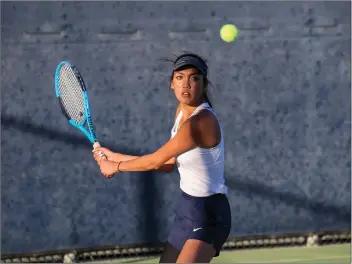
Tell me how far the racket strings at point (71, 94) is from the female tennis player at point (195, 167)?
954 millimetres

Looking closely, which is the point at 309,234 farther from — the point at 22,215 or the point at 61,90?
the point at 61,90

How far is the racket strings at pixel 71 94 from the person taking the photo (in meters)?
5.33

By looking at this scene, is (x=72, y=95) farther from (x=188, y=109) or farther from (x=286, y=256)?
(x=286, y=256)

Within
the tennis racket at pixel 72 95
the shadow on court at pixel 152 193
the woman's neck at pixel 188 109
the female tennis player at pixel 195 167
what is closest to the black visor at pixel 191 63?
the female tennis player at pixel 195 167

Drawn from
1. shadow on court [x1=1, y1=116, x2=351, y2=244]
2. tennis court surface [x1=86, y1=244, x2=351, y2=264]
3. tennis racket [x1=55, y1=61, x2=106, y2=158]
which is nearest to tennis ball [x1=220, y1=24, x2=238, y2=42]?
shadow on court [x1=1, y1=116, x2=351, y2=244]

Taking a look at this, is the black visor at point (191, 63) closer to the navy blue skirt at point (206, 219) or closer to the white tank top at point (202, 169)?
the white tank top at point (202, 169)

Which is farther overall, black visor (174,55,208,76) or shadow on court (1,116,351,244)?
shadow on court (1,116,351,244)

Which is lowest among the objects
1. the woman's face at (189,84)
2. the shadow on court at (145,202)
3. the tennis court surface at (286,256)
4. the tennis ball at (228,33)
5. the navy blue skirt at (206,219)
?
the tennis court surface at (286,256)

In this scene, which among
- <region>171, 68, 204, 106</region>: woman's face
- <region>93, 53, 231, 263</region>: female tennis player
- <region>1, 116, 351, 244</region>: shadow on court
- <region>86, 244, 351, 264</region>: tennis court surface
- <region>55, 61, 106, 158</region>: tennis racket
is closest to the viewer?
<region>93, 53, 231, 263</region>: female tennis player

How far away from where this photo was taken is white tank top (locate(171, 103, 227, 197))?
431cm

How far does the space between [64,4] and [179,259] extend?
3.31 m

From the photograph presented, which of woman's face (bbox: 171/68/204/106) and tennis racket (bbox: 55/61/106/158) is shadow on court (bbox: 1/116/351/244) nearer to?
tennis racket (bbox: 55/61/106/158)

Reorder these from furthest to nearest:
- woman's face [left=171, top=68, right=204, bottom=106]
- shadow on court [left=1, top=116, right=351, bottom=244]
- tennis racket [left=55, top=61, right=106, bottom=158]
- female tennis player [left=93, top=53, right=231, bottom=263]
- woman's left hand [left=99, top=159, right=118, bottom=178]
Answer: shadow on court [left=1, top=116, right=351, bottom=244], tennis racket [left=55, top=61, right=106, bottom=158], woman's left hand [left=99, top=159, right=118, bottom=178], woman's face [left=171, top=68, right=204, bottom=106], female tennis player [left=93, top=53, right=231, bottom=263]

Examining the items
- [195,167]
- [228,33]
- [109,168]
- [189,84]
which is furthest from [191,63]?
[228,33]
